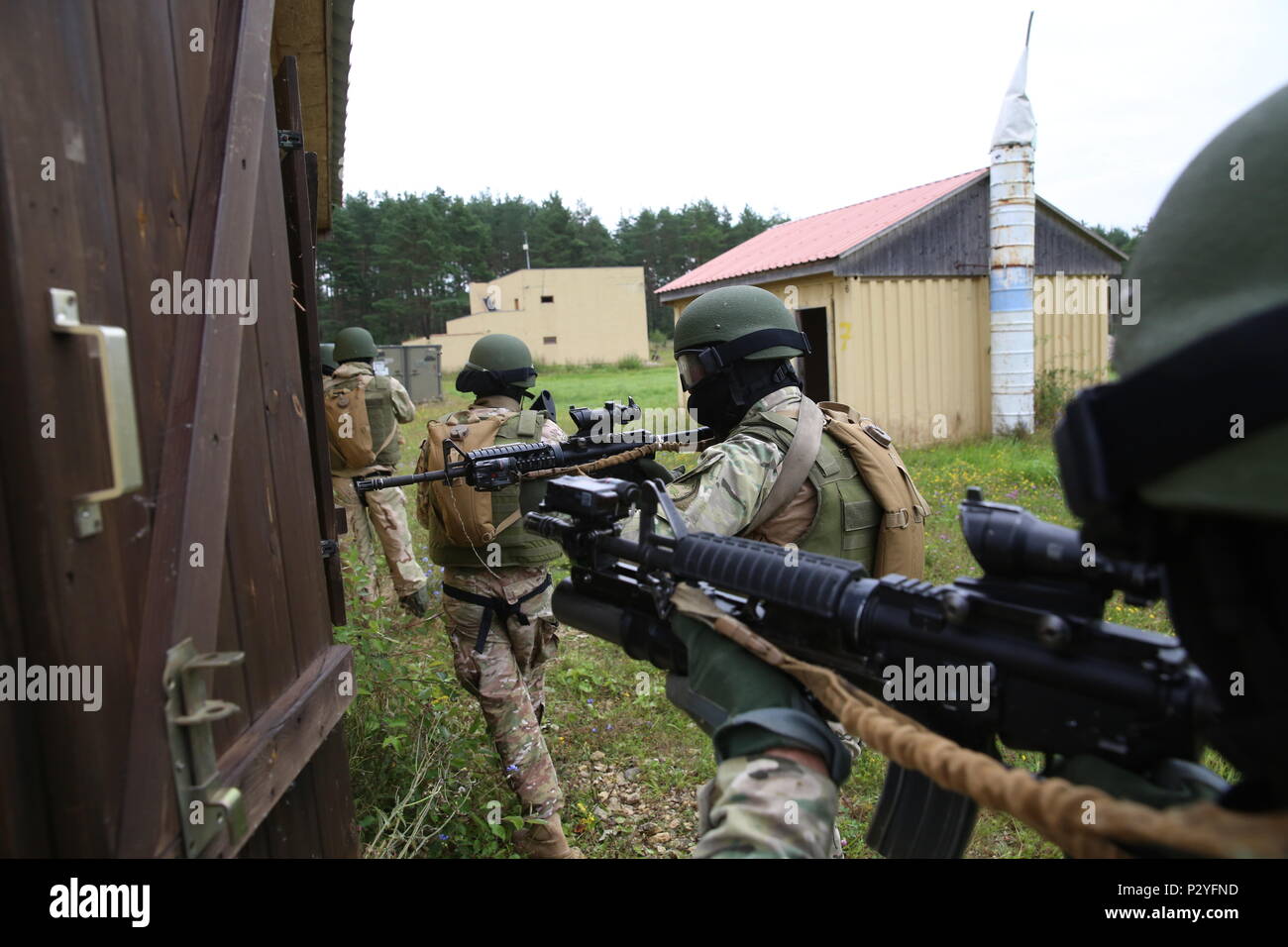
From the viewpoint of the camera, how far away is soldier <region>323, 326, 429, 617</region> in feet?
22.1

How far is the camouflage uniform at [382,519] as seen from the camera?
6738mm

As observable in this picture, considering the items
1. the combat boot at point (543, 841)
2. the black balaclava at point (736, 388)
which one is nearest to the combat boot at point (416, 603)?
the combat boot at point (543, 841)

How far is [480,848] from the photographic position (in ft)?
11.1

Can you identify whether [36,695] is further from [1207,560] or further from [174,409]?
[1207,560]

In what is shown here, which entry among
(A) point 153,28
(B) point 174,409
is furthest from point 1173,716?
(A) point 153,28

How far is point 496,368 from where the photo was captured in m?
4.45

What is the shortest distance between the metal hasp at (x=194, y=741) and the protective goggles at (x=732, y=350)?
1894 mm

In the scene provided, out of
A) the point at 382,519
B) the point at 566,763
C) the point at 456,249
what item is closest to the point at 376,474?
the point at 382,519

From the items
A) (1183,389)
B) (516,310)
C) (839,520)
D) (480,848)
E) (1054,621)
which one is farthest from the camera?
(516,310)

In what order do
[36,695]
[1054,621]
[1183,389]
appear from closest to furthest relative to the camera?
1. [1183,389]
2. [36,695]
3. [1054,621]

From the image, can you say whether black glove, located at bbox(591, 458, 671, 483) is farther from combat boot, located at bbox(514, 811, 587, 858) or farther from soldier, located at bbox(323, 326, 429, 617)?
soldier, located at bbox(323, 326, 429, 617)

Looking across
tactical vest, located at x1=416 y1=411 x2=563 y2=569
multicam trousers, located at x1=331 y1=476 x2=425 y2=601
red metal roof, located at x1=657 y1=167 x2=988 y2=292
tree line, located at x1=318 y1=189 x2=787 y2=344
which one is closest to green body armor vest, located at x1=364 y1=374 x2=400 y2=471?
multicam trousers, located at x1=331 y1=476 x2=425 y2=601

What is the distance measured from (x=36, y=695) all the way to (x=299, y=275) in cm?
199

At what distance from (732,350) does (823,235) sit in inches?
457
